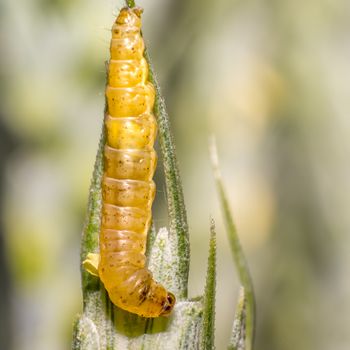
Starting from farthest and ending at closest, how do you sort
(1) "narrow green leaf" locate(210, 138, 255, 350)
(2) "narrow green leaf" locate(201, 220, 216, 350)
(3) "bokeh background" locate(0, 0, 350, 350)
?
(3) "bokeh background" locate(0, 0, 350, 350)
(1) "narrow green leaf" locate(210, 138, 255, 350)
(2) "narrow green leaf" locate(201, 220, 216, 350)

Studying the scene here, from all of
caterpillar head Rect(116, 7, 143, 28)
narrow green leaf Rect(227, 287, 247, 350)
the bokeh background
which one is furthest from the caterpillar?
the bokeh background

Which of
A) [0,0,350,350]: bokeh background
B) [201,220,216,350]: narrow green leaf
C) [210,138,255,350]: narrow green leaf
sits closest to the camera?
[201,220,216,350]: narrow green leaf

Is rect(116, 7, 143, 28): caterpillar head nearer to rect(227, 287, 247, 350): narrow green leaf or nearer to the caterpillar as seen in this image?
the caterpillar

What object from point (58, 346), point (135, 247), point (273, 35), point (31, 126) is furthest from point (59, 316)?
point (273, 35)

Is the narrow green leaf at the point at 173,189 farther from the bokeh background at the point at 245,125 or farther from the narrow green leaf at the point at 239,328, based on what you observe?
the bokeh background at the point at 245,125

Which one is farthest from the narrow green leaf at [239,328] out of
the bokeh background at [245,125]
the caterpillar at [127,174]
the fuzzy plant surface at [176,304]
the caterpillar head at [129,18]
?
the bokeh background at [245,125]

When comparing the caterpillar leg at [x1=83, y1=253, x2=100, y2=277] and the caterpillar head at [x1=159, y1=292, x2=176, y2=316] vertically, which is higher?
the caterpillar leg at [x1=83, y1=253, x2=100, y2=277]

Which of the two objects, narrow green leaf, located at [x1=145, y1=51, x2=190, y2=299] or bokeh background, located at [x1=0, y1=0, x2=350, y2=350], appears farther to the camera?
bokeh background, located at [x1=0, y1=0, x2=350, y2=350]
